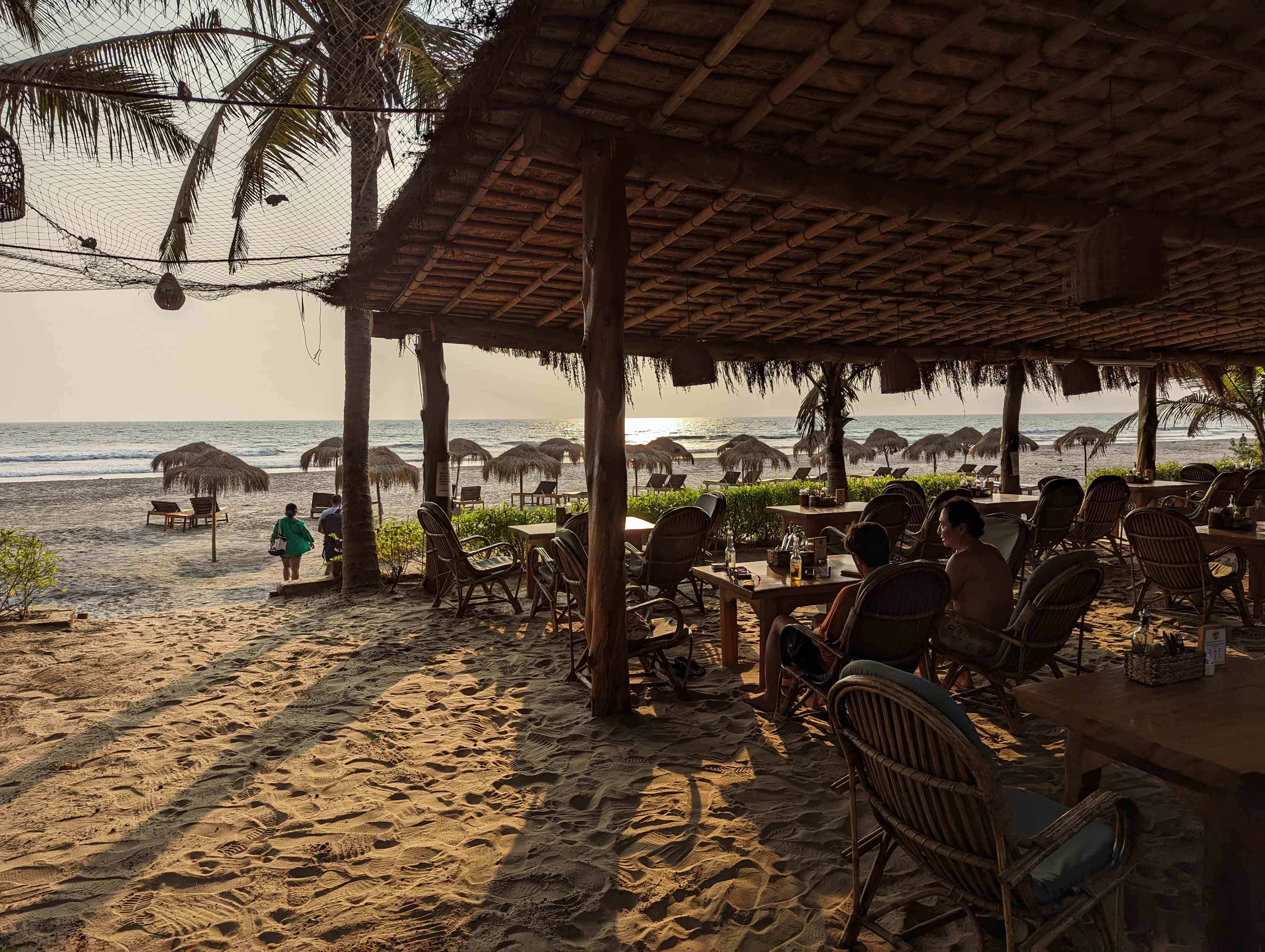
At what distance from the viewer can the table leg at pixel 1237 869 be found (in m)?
1.67

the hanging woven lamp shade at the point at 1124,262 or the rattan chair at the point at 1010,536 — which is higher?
the hanging woven lamp shade at the point at 1124,262

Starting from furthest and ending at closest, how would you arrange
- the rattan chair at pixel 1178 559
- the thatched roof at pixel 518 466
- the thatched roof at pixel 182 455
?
the thatched roof at pixel 518 466, the thatched roof at pixel 182 455, the rattan chair at pixel 1178 559

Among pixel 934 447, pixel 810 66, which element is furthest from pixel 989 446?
pixel 810 66

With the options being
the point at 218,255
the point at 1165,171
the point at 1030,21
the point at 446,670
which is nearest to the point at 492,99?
the point at 1030,21

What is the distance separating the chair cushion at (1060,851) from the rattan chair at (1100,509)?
6389mm

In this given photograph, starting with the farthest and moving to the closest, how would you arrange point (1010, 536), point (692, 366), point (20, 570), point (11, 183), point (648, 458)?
point (648, 458)
point (20, 570)
point (692, 366)
point (1010, 536)
point (11, 183)

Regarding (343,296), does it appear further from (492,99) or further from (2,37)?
(492,99)

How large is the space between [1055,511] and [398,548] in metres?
7.09

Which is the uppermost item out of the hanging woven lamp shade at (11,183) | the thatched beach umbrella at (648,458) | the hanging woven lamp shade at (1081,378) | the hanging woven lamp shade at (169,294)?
the hanging woven lamp shade at (11,183)

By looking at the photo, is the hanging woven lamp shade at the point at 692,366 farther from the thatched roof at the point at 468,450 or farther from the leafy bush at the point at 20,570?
the thatched roof at the point at 468,450

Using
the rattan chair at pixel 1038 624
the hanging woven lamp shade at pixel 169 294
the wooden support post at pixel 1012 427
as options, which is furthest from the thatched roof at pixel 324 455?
the rattan chair at pixel 1038 624

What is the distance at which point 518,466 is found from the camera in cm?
1770

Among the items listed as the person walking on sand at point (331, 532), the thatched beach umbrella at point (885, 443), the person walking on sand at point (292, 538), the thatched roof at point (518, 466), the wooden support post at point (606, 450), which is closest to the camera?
the wooden support post at point (606, 450)

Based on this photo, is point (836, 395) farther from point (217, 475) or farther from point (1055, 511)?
point (217, 475)
